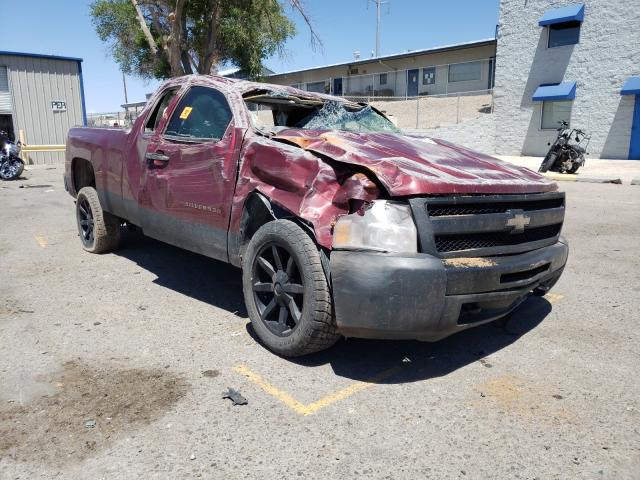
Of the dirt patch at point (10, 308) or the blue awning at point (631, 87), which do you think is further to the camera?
the blue awning at point (631, 87)

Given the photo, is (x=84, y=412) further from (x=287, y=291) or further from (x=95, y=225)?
(x=95, y=225)

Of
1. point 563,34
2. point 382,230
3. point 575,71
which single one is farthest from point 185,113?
point 563,34

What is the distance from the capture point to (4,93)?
24.5 meters

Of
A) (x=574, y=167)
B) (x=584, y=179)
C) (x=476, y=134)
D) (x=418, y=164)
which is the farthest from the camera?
(x=476, y=134)

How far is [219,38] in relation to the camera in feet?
84.2

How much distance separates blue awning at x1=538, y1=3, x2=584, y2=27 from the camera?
2067 centimetres

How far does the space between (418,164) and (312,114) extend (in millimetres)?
1730

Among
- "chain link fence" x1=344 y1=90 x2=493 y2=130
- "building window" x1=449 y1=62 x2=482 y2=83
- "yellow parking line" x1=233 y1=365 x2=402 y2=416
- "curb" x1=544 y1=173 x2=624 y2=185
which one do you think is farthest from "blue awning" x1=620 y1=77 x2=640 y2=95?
"yellow parking line" x1=233 y1=365 x2=402 y2=416

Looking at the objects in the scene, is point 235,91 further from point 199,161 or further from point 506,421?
point 506,421

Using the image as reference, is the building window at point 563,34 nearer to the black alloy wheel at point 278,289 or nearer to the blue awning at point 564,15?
the blue awning at point 564,15

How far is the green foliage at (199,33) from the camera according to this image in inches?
858

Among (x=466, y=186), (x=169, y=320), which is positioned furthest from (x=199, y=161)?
(x=466, y=186)

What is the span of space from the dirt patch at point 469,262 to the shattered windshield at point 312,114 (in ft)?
5.82

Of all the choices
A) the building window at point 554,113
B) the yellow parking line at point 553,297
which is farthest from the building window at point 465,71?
the yellow parking line at point 553,297
